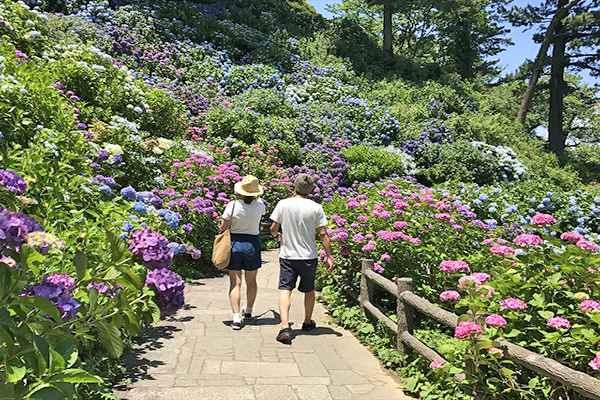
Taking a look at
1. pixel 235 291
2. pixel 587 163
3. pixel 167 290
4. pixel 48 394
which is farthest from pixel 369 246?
pixel 587 163

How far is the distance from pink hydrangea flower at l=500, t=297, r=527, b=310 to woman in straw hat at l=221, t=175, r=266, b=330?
2.53 meters

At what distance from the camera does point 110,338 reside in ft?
4.20

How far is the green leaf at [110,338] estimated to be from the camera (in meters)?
1.26

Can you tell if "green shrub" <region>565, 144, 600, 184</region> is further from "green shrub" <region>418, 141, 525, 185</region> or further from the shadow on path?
the shadow on path

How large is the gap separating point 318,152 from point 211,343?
7.35 metres

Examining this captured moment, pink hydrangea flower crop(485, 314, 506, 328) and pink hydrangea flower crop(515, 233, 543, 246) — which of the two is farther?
pink hydrangea flower crop(515, 233, 543, 246)

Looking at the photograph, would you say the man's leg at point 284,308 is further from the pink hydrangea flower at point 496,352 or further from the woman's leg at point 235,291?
the pink hydrangea flower at point 496,352

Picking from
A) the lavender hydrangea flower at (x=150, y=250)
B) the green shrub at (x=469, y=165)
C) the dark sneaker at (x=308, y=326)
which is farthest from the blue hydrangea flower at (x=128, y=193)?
the green shrub at (x=469, y=165)

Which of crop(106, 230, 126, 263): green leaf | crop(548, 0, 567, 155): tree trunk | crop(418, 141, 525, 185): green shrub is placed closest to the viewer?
crop(106, 230, 126, 263): green leaf

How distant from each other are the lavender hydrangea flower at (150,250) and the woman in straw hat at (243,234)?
2.50 metres

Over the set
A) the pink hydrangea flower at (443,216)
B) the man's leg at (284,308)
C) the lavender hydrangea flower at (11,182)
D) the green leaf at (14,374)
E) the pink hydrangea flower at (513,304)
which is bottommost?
the man's leg at (284,308)

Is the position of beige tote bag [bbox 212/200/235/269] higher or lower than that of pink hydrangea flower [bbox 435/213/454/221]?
lower

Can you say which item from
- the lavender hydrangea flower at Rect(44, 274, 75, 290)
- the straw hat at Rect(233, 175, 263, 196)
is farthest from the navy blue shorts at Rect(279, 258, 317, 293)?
Result: the lavender hydrangea flower at Rect(44, 274, 75, 290)

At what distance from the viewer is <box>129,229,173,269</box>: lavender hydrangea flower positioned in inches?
81.4
